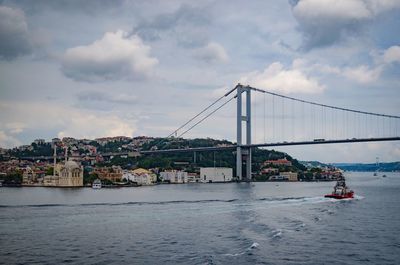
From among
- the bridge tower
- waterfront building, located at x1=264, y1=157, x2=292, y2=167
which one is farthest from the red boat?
waterfront building, located at x1=264, y1=157, x2=292, y2=167

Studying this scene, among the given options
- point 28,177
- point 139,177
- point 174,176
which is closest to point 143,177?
point 139,177

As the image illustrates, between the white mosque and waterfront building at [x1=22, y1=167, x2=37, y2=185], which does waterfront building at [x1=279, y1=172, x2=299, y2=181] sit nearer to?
the white mosque

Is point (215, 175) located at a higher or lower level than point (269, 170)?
lower

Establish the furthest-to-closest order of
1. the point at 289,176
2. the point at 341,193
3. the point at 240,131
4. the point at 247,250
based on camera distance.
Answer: the point at 289,176
the point at 240,131
the point at 341,193
the point at 247,250

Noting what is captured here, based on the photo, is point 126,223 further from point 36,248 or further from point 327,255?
point 327,255

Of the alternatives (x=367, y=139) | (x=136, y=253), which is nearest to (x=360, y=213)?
(x=136, y=253)

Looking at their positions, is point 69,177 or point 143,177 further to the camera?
point 143,177

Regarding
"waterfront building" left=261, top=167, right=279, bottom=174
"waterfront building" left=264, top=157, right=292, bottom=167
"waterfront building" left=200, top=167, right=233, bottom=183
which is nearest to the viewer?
"waterfront building" left=200, top=167, right=233, bottom=183

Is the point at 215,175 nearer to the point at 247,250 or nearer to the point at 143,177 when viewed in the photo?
the point at 143,177
